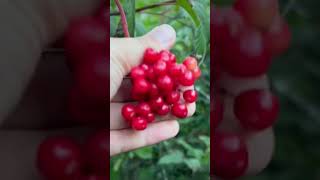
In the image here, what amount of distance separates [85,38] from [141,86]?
91 mm

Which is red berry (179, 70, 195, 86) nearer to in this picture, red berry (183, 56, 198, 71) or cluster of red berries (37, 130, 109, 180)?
red berry (183, 56, 198, 71)

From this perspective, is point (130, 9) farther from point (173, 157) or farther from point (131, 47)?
point (173, 157)

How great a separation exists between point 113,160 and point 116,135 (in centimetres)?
3

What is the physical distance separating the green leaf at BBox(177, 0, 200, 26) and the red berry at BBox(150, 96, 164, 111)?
0.10 meters

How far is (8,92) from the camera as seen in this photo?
0.51 meters

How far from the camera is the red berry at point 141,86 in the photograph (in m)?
0.48

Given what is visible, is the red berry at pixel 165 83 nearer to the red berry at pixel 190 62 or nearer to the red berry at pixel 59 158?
the red berry at pixel 190 62

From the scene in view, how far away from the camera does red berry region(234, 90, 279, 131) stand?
516 millimetres

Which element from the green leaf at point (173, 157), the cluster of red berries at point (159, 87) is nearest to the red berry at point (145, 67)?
the cluster of red berries at point (159, 87)

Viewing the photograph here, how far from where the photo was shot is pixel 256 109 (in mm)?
521

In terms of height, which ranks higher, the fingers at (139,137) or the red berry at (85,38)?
the red berry at (85,38)

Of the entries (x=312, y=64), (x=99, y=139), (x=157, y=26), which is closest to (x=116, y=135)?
(x=99, y=139)

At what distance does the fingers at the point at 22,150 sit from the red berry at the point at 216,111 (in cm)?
15

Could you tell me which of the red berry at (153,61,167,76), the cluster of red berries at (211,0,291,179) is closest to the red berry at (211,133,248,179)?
the cluster of red berries at (211,0,291,179)
